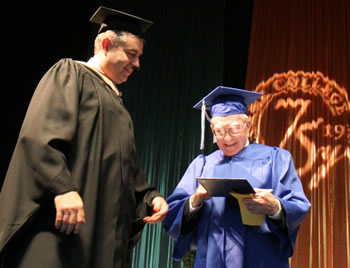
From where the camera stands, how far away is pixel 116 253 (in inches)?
65.2

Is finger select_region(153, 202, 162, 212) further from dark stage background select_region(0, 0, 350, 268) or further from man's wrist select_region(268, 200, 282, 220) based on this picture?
dark stage background select_region(0, 0, 350, 268)

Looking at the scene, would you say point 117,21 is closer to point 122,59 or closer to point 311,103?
point 122,59

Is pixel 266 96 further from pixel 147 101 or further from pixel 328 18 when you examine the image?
pixel 147 101

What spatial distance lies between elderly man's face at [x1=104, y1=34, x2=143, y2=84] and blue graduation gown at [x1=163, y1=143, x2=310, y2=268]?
926 millimetres

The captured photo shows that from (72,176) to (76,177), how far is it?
2cm

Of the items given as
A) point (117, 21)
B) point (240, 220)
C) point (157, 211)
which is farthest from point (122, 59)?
point (240, 220)

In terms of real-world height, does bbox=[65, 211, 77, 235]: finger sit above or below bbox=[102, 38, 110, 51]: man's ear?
below

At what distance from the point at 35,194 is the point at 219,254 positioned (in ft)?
4.03

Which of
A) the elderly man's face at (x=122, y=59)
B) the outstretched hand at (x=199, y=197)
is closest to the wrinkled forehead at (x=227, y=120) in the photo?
the outstretched hand at (x=199, y=197)

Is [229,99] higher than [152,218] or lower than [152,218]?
higher

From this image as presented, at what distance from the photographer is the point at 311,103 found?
428cm

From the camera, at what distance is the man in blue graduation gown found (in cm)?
221

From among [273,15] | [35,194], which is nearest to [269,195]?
[35,194]

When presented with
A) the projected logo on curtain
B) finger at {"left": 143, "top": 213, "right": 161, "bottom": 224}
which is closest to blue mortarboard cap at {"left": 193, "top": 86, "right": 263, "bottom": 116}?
finger at {"left": 143, "top": 213, "right": 161, "bottom": 224}
